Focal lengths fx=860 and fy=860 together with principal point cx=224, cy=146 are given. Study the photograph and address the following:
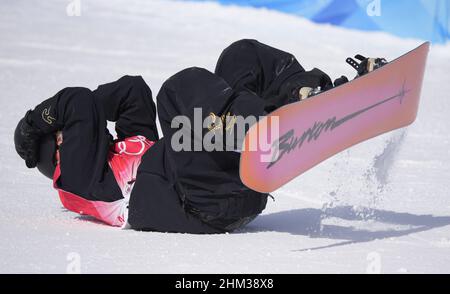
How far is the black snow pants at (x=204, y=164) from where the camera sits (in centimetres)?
260

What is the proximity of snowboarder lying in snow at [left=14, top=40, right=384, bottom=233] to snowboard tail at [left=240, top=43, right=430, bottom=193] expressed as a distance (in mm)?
68

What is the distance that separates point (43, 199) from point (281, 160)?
1249 mm

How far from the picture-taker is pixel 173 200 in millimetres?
2756

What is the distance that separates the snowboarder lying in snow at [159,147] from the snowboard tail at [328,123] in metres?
0.07

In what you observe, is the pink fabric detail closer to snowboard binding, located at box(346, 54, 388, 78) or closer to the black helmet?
the black helmet

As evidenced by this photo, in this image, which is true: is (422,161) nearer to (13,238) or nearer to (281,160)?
(281,160)

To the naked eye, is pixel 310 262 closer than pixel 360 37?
Yes

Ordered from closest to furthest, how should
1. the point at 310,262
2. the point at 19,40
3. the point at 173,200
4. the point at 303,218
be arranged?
the point at 310,262 < the point at 173,200 < the point at 303,218 < the point at 19,40

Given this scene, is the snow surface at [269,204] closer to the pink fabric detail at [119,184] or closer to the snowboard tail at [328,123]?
the pink fabric detail at [119,184]

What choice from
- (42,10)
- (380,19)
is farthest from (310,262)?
(42,10)

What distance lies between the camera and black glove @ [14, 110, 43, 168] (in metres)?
2.98

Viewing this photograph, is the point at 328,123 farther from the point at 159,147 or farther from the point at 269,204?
the point at 269,204

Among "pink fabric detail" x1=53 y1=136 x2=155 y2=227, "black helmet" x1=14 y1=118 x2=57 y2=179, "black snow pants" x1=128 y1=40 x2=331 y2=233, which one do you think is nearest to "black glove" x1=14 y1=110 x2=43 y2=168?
"black helmet" x1=14 y1=118 x2=57 y2=179

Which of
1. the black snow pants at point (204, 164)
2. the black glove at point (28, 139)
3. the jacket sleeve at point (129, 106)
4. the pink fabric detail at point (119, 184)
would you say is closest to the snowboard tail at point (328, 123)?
the black snow pants at point (204, 164)
